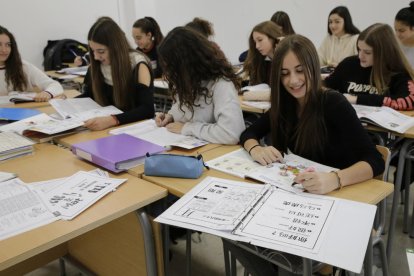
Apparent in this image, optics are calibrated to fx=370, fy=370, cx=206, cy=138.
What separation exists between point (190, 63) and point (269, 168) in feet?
2.13

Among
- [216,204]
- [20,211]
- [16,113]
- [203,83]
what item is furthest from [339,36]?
[20,211]

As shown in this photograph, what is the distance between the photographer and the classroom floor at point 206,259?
1.88 m

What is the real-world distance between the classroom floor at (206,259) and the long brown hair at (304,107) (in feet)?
2.58

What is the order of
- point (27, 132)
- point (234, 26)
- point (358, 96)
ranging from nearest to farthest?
point (27, 132), point (358, 96), point (234, 26)

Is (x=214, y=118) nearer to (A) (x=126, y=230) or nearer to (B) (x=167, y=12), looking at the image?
(A) (x=126, y=230)

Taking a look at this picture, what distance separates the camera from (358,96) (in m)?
2.23

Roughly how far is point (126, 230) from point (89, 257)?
402mm

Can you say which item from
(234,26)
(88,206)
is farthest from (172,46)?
(234,26)

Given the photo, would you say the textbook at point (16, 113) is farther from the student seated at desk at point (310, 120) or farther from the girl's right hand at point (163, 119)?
the student seated at desk at point (310, 120)

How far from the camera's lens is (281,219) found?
988 millimetres

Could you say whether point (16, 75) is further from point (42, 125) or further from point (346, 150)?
point (346, 150)

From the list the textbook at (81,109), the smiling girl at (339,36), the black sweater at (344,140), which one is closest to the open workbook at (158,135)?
the textbook at (81,109)

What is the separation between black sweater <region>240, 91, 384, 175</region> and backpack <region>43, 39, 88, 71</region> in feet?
14.2

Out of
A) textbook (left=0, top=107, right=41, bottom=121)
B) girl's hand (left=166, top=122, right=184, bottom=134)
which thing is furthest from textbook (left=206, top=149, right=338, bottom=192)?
→ textbook (left=0, top=107, right=41, bottom=121)
